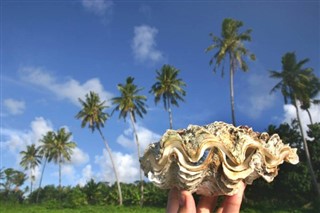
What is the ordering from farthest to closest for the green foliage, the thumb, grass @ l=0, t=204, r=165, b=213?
the green foliage, grass @ l=0, t=204, r=165, b=213, the thumb

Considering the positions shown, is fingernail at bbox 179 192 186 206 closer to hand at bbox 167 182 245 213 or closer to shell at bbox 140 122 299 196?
hand at bbox 167 182 245 213

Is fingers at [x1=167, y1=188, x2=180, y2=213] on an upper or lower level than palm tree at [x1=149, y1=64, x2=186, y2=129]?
lower

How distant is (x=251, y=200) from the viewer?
130ft

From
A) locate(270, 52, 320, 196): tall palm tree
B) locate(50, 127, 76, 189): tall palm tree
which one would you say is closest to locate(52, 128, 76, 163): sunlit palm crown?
locate(50, 127, 76, 189): tall palm tree

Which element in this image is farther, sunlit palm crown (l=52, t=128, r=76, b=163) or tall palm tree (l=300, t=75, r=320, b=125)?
sunlit palm crown (l=52, t=128, r=76, b=163)

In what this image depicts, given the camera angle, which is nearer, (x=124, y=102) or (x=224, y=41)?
(x=224, y=41)

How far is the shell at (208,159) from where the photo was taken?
4.70 metres

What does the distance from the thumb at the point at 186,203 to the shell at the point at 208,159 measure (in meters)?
0.08

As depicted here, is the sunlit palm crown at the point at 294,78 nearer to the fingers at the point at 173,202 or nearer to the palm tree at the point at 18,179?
the fingers at the point at 173,202

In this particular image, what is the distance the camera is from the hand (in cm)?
484

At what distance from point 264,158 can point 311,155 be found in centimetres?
3684

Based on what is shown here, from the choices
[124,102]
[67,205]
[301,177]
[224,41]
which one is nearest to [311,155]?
[301,177]

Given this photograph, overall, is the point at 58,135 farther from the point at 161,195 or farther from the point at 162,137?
the point at 162,137

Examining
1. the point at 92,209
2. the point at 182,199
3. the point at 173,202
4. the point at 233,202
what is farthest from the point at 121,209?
the point at 182,199
